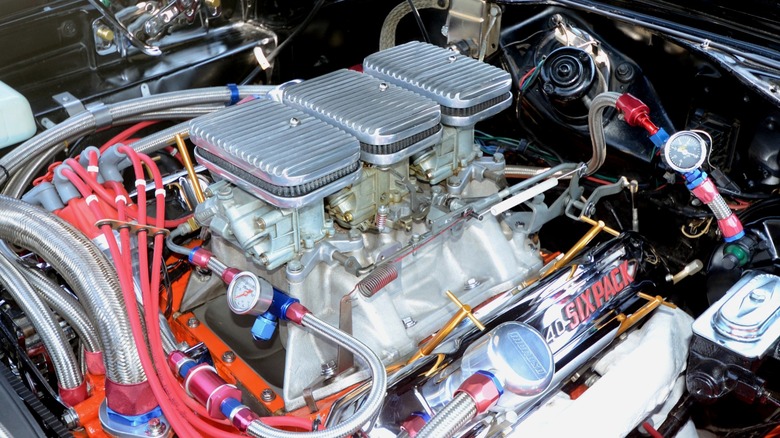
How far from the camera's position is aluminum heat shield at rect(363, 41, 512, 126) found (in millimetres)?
1979

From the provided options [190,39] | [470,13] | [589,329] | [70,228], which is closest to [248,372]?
[70,228]

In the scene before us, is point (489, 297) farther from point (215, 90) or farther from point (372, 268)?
point (215, 90)

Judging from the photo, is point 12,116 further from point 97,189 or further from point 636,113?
point 636,113

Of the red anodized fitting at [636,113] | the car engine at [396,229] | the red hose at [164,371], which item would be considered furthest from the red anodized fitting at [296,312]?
the red anodized fitting at [636,113]

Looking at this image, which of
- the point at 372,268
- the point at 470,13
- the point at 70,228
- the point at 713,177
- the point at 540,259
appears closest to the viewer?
the point at 70,228

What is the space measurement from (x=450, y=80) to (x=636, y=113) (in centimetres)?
51

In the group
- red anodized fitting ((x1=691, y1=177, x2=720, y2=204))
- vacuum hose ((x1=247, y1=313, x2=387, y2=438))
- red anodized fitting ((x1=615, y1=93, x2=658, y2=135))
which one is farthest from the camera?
red anodized fitting ((x1=615, y1=93, x2=658, y2=135))

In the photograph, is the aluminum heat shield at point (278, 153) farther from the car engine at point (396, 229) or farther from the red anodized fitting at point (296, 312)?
the red anodized fitting at point (296, 312)

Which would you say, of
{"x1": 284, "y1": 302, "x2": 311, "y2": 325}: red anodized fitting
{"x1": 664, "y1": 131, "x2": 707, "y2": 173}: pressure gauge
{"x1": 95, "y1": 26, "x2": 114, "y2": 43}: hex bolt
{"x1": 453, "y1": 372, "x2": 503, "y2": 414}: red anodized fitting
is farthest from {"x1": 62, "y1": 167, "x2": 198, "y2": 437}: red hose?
{"x1": 664, "y1": 131, "x2": 707, "y2": 173}: pressure gauge

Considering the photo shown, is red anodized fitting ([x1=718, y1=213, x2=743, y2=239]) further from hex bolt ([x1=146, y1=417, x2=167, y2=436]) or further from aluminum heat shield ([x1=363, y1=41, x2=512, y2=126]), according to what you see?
hex bolt ([x1=146, y1=417, x2=167, y2=436])

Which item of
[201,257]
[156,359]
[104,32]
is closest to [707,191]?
[201,257]

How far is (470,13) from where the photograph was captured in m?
2.47

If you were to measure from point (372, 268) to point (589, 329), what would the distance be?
1.89 ft

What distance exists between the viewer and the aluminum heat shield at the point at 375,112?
1809 millimetres
